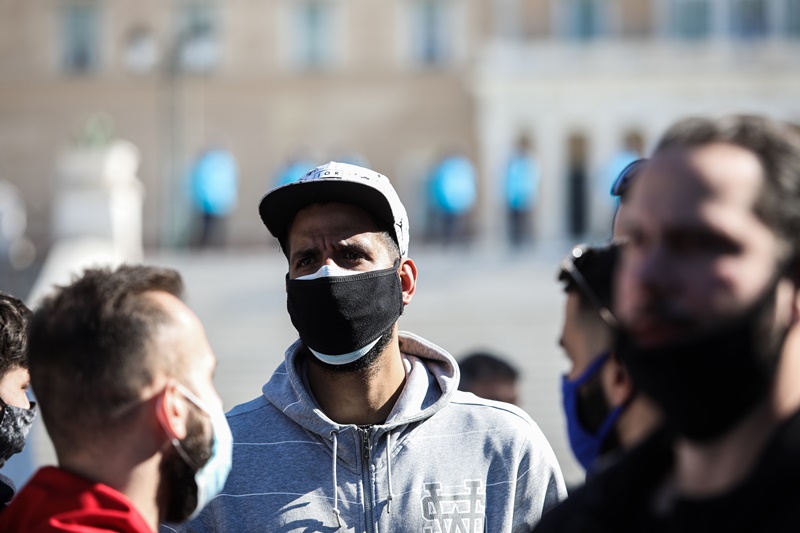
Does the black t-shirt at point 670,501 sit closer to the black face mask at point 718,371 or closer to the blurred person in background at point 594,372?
the black face mask at point 718,371

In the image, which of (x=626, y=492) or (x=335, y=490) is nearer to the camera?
(x=626, y=492)

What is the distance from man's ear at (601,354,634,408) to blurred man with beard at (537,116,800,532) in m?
0.45

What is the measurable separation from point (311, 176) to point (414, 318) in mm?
15344

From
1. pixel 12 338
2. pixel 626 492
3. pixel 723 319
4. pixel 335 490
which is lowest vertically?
pixel 335 490

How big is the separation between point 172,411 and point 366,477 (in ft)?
2.77

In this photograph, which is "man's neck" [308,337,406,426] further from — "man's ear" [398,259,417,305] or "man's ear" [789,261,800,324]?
"man's ear" [789,261,800,324]

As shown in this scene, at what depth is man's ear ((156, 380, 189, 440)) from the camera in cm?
298

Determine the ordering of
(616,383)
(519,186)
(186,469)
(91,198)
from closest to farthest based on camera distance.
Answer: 1. (616,383)
2. (186,469)
3. (91,198)
4. (519,186)

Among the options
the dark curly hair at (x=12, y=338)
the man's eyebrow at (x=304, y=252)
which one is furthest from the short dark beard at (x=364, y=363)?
the dark curly hair at (x=12, y=338)

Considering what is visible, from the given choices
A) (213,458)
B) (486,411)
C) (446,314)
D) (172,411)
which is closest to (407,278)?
(486,411)

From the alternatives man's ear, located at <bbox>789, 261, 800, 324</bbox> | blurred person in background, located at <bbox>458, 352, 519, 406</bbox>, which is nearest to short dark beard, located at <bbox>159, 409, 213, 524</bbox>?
man's ear, located at <bbox>789, 261, 800, 324</bbox>

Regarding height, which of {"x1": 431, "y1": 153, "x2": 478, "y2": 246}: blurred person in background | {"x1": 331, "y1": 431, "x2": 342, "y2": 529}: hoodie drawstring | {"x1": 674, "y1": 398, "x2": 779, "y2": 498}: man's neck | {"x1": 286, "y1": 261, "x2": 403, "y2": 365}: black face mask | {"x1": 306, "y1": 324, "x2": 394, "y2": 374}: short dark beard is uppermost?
{"x1": 674, "y1": 398, "x2": 779, "y2": 498}: man's neck

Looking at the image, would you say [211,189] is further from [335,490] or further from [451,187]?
[335,490]

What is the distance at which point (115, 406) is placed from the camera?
295 cm
